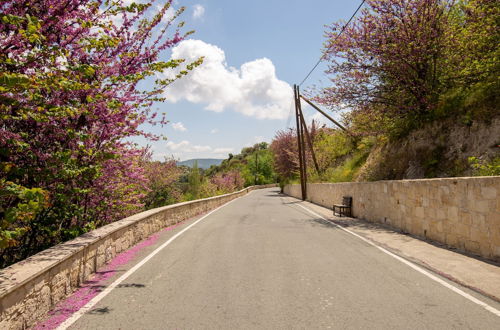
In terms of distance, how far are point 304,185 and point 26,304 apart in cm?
2979

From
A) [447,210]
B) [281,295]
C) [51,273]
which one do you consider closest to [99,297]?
[51,273]

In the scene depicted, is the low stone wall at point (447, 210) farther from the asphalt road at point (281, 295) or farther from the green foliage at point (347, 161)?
the green foliage at point (347, 161)

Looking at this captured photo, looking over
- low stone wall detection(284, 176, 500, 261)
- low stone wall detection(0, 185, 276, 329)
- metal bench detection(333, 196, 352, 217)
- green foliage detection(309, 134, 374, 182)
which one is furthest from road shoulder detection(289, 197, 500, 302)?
green foliage detection(309, 134, 374, 182)

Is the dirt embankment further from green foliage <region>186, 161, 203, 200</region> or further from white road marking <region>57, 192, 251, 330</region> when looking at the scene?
green foliage <region>186, 161, 203, 200</region>

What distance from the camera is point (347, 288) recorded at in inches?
→ 195

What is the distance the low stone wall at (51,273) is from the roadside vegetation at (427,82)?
9.89 metres

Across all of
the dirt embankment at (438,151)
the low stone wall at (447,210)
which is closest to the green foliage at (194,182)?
the dirt embankment at (438,151)

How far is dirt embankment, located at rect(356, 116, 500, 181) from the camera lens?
10.9 m

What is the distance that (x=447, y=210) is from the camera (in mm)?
7918

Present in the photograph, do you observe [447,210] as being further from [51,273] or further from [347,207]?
[51,273]

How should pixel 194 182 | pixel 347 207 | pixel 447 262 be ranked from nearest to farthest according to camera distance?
pixel 447 262 → pixel 347 207 → pixel 194 182

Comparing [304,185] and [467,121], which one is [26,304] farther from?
[304,185]

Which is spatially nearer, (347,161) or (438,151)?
(438,151)

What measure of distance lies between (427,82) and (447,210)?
7.57 meters
